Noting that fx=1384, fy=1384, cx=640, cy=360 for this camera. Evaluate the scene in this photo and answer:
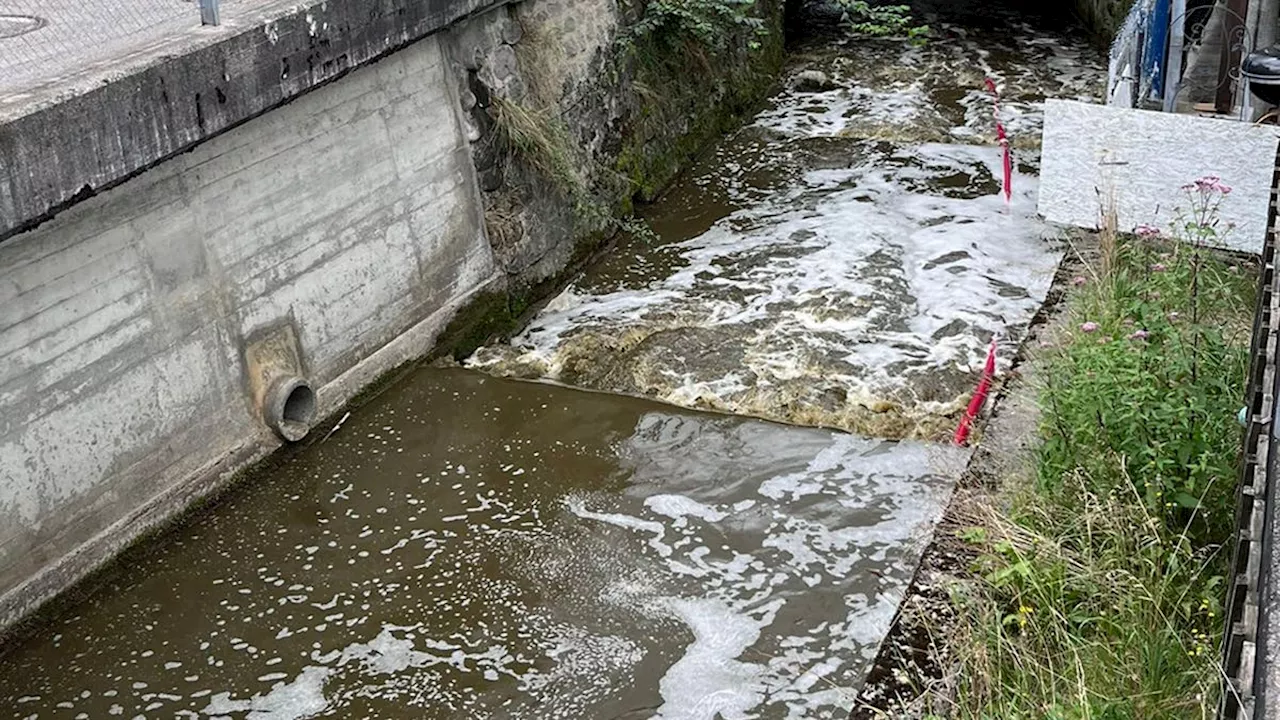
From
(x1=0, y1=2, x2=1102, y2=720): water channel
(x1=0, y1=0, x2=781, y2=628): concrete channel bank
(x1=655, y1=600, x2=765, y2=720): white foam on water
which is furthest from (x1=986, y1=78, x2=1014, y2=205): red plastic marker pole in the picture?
(x1=655, y1=600, x2=765, y2=720): white foam on water

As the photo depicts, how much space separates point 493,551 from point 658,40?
5185 millimetres

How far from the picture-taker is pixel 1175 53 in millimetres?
8688

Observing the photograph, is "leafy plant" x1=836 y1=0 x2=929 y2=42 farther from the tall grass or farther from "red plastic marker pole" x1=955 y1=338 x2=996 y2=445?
the tall grass

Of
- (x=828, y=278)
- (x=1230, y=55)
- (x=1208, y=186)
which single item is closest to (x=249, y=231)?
(x=828, y=278)

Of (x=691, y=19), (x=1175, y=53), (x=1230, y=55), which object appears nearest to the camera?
(x=1175, y=53)

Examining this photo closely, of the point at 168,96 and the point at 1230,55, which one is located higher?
the point at 168,96

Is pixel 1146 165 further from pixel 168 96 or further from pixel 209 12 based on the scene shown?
pixel 168 96

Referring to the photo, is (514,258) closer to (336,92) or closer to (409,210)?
(409,210)

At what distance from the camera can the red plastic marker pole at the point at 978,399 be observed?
6.70m

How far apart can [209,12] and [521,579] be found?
2824 millimetres

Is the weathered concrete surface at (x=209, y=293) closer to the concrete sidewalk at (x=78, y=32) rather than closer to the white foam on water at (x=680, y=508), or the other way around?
the concrete sidewalk at (x=78, y=32)

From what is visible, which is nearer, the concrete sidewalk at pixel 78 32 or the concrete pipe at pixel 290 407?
the concrete sidewalk at pixel 78 32

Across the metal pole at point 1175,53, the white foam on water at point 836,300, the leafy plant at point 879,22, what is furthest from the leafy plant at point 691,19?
the metal pole at point 1175,53

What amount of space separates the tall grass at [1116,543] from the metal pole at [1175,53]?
9.65ft
